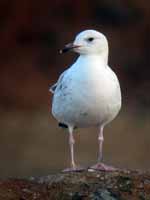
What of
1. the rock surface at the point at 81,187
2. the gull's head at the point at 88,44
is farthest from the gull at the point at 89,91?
the rock surface at the point at 81,187

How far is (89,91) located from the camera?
9.55 metres

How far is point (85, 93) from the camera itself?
9555 millimetres

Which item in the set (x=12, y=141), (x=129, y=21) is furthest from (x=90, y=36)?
(x=129, y=21)

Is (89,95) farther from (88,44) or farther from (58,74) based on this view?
(58,74)

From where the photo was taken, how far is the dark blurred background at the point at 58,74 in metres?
15.3

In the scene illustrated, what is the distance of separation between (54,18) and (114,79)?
10079 millimetres

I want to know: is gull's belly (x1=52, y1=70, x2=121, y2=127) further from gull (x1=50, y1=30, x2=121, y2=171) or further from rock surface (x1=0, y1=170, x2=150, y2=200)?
rock surface (x1=0, y1=170, x2=150, y2=200)

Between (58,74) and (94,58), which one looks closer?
(94,58)

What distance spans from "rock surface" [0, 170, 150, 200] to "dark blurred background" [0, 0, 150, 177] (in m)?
5.23

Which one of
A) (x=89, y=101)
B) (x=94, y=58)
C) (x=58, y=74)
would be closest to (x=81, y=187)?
(x=89, y=101)

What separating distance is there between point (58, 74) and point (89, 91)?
8728mm

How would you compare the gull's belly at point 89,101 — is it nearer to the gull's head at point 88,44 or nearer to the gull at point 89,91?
the gull at point 89,91

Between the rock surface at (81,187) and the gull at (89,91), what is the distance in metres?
0.34

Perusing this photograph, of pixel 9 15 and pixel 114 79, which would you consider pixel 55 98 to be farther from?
pixel 9 15
